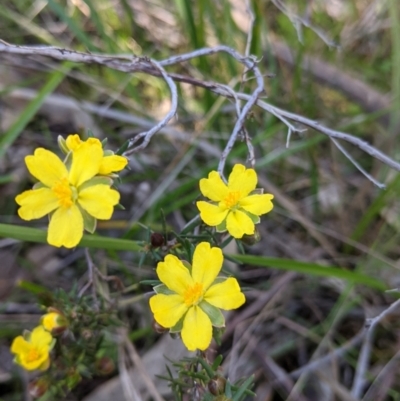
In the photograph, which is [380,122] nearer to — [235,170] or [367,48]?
[367,48]

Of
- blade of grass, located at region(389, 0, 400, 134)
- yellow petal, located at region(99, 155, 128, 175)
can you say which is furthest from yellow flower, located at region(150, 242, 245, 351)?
blade of grass, located at region(389, 0, 400, 134)

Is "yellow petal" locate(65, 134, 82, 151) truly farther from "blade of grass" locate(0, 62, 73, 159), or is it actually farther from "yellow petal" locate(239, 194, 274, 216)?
"blade of grass" locate(0, 62, 73, 159)

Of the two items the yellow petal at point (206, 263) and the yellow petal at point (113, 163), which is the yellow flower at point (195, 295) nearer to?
the yellow petal at point (206, 263)

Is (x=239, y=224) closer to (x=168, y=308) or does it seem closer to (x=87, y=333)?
(x=168, y=308)

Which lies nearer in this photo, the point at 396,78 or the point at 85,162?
the point at 85,162

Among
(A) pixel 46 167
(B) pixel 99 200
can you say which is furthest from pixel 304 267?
(A) pixel 46 167

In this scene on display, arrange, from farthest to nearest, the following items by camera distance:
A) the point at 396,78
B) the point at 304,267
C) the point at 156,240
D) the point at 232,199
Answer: the point at 396,78 < the point at 304,267 < the point at 156,240 < the point at 232,199

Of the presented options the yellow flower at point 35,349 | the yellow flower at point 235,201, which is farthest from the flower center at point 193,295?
the yellow flower at point 35,349
